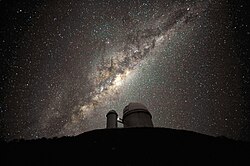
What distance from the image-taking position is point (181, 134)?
7.32 meters

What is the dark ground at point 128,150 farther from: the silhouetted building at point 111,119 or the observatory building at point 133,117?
the silhouetted building at point 111,119

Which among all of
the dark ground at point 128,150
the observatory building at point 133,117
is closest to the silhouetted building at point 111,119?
the observatory building at point 133,117

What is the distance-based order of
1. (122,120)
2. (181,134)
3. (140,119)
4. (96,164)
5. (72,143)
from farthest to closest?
(122,120), (140,119), (181,134), (72,143), (96,164)

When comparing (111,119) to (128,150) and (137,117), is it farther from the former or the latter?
(128,150)

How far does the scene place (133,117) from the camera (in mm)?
12797

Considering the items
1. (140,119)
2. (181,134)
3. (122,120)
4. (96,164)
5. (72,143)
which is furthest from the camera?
(122,120)

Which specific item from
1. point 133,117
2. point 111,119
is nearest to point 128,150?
point 133,117

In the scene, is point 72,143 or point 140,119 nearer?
point 72,143

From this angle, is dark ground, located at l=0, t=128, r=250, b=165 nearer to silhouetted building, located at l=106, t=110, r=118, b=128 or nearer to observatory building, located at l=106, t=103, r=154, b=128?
observatory building, located at l=106, t=103, r=154, b=128

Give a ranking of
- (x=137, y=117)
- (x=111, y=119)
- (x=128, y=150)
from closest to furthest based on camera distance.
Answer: (x=128, y=150), (x=137, y=117), (x=111, y=119)

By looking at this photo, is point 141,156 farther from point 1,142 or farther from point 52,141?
point 1,142

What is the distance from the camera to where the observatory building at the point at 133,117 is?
12.4m

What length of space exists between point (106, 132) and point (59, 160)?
5.63ft

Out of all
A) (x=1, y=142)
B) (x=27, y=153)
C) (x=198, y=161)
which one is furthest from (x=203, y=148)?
(x=1, y=142)
